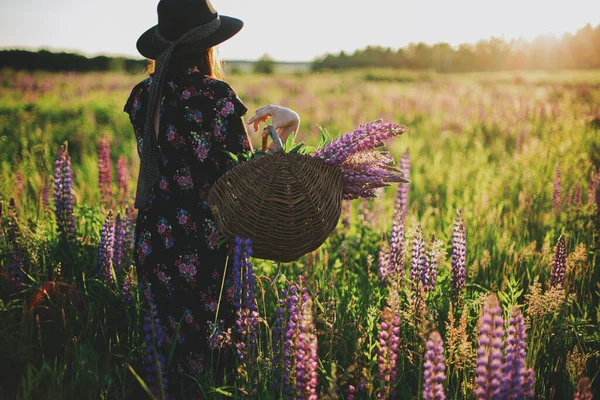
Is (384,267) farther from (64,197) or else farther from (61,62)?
(61,62)

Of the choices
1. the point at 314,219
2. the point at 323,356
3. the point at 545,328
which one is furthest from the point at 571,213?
the point at 314,219

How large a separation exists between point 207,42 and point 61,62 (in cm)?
2566

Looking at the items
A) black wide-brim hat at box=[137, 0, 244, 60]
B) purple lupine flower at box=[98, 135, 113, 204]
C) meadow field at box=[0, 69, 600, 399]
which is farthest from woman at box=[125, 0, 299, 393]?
purple lupine flower at box=[98, 135, 113, 204]

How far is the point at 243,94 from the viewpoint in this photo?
54.4 ft

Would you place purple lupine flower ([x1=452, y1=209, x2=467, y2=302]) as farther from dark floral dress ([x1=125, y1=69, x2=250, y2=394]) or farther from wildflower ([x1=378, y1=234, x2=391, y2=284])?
dark floral dress ([x1=125, y1=69, x2=250, y2=394])

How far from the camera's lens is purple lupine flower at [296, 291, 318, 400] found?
1.64 m

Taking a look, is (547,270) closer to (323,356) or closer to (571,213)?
(571,213)

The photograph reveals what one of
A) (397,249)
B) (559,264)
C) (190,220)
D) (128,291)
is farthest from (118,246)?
(559,264)

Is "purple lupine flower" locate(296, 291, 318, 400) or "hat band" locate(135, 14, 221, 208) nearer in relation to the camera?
"purple lupine flower" locate(296, 291, 318, 400)

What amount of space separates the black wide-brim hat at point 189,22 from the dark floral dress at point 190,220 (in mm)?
146

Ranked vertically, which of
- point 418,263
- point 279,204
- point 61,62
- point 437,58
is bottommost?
point 418,263

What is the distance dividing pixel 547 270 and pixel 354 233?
159cm

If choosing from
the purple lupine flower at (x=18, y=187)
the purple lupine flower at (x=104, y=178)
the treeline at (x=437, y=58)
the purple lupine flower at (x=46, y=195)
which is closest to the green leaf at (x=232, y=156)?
the purple lupine flower at (x=104, y=178)

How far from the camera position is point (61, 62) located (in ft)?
80.7
